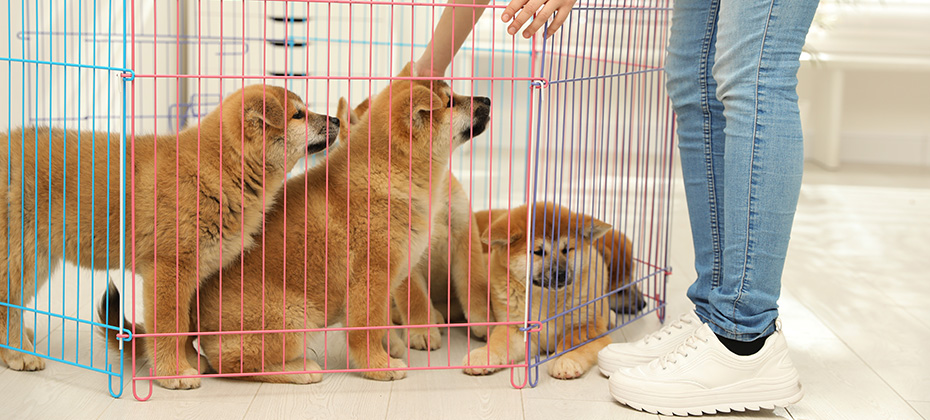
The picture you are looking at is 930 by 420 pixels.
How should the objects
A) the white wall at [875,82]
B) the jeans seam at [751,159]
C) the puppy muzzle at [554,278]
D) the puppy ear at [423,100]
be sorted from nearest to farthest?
the jeans seam at [751,159], the puppy ear at [423,100], the puppy muzzle at [554,278], the white wall at [875,82]

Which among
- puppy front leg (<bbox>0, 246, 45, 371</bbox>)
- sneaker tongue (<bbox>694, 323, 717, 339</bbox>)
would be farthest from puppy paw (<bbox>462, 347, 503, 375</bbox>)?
puppy front leg (<bbox>0, 246, 45, 371</bbox>)

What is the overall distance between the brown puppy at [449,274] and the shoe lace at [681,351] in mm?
485

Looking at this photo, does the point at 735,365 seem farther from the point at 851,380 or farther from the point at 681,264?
the point at 681,264

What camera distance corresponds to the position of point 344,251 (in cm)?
165

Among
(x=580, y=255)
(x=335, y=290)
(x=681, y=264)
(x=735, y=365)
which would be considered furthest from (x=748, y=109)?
(x=681, y=264)

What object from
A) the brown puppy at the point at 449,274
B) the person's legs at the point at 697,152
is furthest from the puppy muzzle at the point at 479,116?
the person's legs at the point at 697,152

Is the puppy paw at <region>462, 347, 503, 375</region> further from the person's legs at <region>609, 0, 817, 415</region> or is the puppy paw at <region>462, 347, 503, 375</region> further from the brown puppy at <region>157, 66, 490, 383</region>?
the person's legs at <region>609, 0, 817, 415</region>

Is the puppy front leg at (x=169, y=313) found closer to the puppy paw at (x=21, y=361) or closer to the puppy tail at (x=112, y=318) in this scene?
the puppy tail at (x=112, y=318)

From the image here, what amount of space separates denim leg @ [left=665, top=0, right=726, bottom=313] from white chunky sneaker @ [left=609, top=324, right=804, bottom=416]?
20cm

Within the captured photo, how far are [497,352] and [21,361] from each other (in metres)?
1.00

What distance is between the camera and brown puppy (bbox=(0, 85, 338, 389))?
154cm

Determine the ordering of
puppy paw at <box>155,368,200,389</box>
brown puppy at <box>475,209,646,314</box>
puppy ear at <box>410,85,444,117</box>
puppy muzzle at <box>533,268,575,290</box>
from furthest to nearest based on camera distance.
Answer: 1. brown puppy at <box>475,209,646,314</box>
2. puppy muzzle at <box>533,268,575,290</box>
3. puppy ear at <box>410,85,444,117</box>
4. puppy paw at <box>155,368,200,389</box>

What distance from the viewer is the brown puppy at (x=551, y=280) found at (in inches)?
70.9

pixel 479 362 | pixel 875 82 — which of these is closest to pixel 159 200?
pixel 479 362
